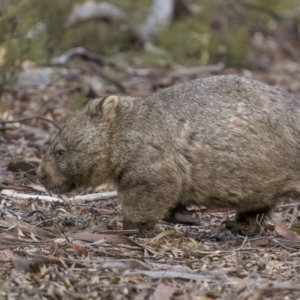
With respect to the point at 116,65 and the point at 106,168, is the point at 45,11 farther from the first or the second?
the point at 106,168

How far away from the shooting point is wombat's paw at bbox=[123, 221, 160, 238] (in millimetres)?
6574

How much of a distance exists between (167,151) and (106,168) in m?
0.57

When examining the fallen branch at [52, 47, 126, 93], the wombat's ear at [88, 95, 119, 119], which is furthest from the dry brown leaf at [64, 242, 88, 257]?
the fallen branch at [52, 47, 126, 93]

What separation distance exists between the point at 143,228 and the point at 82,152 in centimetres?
85

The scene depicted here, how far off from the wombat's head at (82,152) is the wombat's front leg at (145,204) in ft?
1.14

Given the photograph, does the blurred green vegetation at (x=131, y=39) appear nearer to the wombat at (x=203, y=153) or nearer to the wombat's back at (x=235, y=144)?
the wombat at (x=203, y=153)

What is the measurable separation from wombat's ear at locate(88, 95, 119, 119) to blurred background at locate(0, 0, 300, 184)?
165 centimetres

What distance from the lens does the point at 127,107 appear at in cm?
695

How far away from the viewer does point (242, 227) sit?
681 cm

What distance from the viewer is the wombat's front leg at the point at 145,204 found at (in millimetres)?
6430

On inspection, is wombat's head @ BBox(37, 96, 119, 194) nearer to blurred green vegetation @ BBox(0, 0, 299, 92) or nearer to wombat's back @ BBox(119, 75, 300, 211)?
wombat's back @ BBox(119, 75, 300, 211)

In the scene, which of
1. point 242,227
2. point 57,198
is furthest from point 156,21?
point 242,227

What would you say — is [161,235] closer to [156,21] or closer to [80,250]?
[80,250]

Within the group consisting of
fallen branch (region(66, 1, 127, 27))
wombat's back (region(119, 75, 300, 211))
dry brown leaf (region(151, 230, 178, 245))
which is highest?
wombat's back (region(119, 75, 300, 211))
